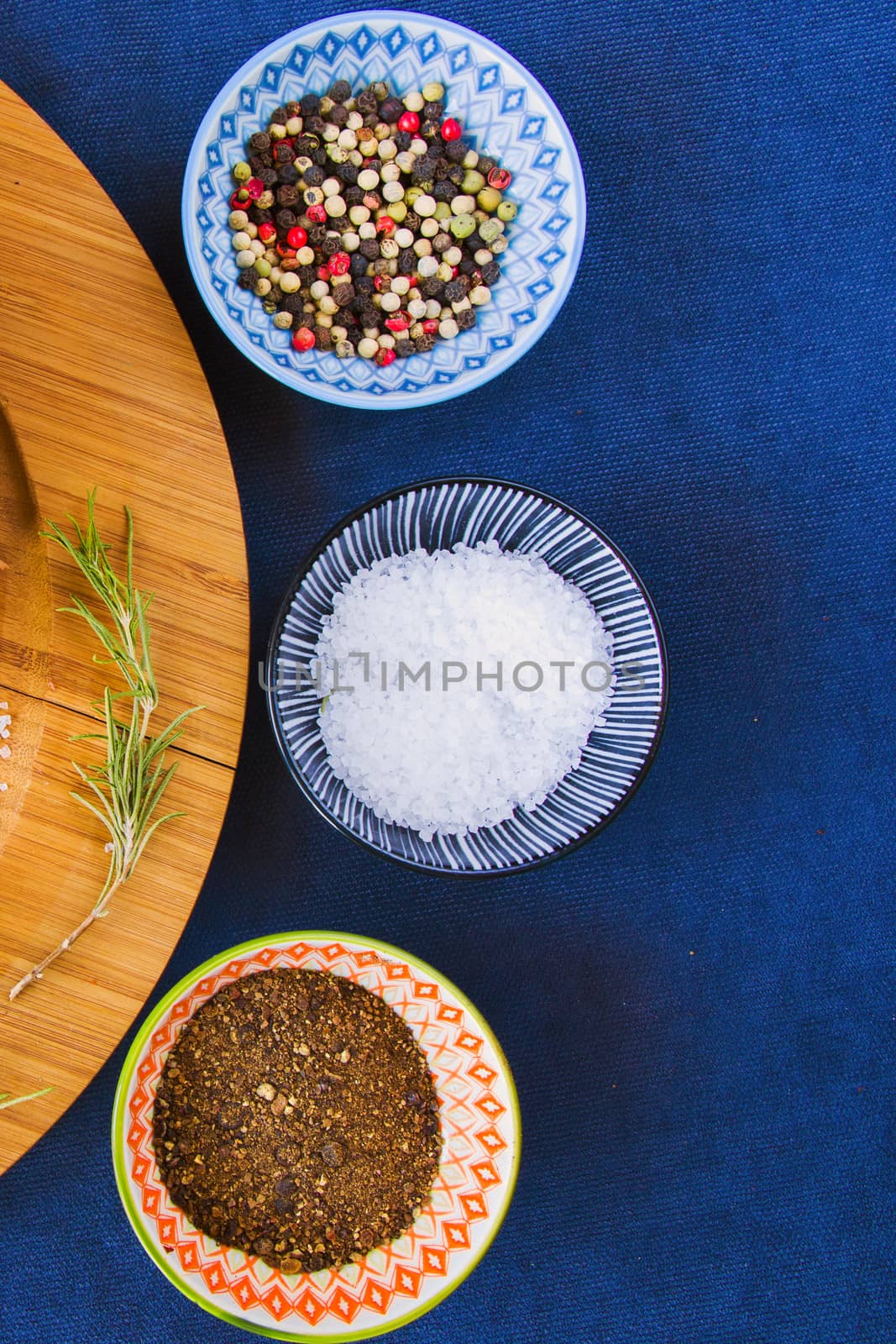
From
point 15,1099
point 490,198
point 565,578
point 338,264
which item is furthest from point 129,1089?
point 490,198

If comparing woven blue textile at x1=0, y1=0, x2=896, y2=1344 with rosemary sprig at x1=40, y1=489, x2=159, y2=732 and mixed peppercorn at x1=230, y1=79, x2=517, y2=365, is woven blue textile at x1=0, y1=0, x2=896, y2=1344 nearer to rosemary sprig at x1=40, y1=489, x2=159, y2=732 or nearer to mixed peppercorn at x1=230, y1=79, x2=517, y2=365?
mixed peppercorn at x1=230, y1=79, x2=517, y2=365

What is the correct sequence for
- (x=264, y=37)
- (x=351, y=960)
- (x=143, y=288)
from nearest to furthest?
(x=143, y=288)
(x=351, y=960)
(x=264, y=37)

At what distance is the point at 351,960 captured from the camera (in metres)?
1.22

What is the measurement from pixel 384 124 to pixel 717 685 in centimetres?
88

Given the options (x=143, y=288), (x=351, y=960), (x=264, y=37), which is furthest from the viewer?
(x=264, y=37)

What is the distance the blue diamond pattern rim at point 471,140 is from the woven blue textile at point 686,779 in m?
0.17

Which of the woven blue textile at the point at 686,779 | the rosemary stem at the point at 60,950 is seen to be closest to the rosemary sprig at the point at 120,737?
the rosemary stem at the point at 60,950

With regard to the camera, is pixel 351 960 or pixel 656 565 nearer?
pixel 351 960

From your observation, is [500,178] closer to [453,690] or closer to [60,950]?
[453,690]

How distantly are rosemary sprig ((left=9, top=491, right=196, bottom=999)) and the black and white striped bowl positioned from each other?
0.18 m

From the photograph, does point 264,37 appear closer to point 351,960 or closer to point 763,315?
point 763,315

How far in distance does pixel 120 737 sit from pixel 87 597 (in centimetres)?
15

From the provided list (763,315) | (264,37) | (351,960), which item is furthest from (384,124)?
(351,960)

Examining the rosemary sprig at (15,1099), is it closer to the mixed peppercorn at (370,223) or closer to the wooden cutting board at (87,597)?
the wooden cutting board at (87,597)
